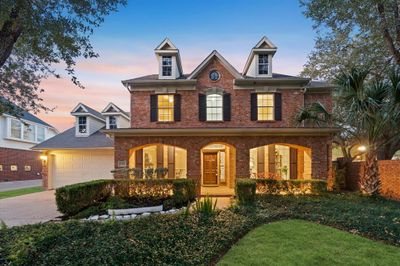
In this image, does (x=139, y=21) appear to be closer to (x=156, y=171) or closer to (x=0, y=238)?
(x=156, y=171)

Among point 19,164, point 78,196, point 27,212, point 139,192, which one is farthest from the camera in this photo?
point 19,164

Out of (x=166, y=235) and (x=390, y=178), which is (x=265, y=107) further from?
(x=166, y=235)

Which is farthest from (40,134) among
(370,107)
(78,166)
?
(370,107)

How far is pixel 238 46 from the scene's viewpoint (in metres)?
16.8

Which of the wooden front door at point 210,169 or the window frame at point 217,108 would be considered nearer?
the window frame at point 217,108

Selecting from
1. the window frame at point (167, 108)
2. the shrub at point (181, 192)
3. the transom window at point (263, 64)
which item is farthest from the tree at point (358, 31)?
the shrub at point (181, 192)

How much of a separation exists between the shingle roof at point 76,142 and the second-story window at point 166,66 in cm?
632

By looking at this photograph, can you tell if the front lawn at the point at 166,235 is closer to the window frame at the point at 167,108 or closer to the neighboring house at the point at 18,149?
the window frame at the point at 167,108

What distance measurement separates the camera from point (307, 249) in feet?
18.2

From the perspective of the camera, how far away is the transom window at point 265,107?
1573 centimetres

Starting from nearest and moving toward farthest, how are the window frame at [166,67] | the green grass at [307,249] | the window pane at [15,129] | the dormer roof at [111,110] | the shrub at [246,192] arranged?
the green grass at [307,249] < the shrub at [246,192] < the window frame at [166,67] < the dormer roof at [111,110] < the window pane at [15,129]

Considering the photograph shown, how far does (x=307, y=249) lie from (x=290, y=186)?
6042 millimetres

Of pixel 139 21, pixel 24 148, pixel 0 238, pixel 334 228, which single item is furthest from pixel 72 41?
pixel 24 148

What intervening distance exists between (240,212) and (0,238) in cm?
619
